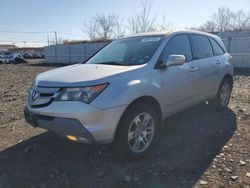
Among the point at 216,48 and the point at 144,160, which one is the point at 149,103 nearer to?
the point at 144,160

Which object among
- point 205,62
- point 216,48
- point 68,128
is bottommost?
point 68,128

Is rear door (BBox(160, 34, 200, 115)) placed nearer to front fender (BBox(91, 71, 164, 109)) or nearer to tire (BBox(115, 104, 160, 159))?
front fender (BBox(91, 71, 164, 109))

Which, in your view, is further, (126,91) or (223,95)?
(223,95)

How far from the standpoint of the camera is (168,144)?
425 cm

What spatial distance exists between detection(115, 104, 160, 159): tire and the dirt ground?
0.18 metres

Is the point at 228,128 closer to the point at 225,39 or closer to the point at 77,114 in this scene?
the point at 77,114

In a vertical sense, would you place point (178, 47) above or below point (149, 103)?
above

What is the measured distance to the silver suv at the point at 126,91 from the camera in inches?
125

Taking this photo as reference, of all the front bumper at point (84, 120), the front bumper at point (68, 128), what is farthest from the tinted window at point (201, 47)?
the front bumper at point (68, 128)

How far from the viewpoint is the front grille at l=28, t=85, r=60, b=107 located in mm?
3343

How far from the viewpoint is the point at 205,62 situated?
197 inches

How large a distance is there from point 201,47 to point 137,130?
2.39 meters

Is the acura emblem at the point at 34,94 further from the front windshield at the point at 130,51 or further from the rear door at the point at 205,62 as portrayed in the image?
the rear door at the point at 205,62

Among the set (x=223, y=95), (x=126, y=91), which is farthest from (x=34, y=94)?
(x=223, y=95)
